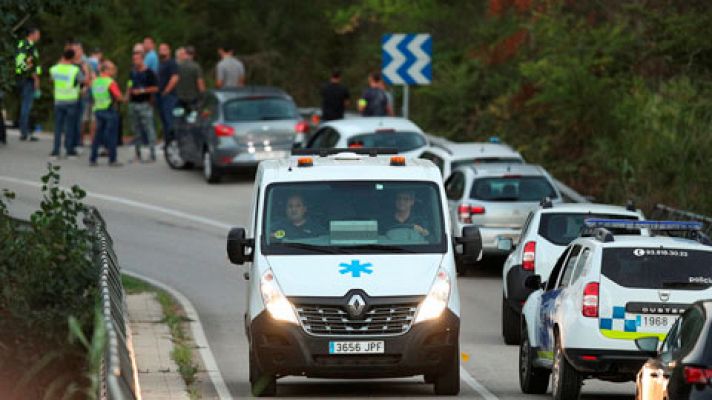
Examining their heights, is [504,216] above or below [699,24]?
below

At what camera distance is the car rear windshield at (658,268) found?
53.1 feet

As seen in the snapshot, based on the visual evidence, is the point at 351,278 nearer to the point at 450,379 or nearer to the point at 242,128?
the point at 450,379

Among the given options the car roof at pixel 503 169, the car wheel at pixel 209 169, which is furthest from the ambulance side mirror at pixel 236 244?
the car wheel at pixel 209 169

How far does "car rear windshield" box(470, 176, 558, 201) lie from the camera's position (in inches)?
1128

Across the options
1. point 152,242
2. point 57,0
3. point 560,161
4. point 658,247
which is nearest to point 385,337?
point 658,247

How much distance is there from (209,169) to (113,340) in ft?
91.6

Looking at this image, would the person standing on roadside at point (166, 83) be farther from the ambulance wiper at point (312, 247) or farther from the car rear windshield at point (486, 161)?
the ambulance wiper at point (312, 247)

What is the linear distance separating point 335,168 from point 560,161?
20092 millimetres

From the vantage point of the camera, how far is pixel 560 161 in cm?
3747

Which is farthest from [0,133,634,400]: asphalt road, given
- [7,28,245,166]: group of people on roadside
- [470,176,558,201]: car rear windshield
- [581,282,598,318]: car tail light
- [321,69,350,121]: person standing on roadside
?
[321,69,350,121]: person standing on roadside

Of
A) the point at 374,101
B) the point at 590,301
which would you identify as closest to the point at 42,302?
the point at 590,301

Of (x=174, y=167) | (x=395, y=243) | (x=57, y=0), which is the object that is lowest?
(x=174, y=167)

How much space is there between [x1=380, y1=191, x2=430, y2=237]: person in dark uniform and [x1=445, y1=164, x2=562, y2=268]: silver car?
421 inches

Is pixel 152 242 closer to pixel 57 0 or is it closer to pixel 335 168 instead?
pixel 57 0
